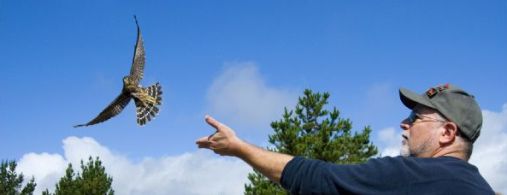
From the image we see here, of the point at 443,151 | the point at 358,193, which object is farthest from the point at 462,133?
the point at 358,193

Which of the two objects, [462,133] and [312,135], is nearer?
[462,133]

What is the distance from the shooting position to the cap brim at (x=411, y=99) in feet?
9.44

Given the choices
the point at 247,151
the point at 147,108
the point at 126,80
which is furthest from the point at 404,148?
the point at 126,80

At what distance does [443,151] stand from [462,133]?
0.12 meters

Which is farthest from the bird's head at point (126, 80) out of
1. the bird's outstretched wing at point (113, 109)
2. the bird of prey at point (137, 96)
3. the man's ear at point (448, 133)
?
the man's ear at point (448, 133)

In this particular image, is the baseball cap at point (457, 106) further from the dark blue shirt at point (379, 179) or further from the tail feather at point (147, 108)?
the tail feather at point (147, 108)

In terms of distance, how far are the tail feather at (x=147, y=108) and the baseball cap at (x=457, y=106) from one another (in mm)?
5334

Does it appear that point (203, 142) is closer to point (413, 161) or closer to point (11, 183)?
point (413, 161)

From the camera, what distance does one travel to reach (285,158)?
8.69ft

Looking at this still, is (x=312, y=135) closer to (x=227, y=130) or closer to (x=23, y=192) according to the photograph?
(x=23, y=192)

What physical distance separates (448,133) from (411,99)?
0.24 m

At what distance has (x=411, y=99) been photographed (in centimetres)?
293

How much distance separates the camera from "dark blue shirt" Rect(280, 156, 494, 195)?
8.31 feet

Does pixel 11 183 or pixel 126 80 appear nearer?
pixel 126 80
